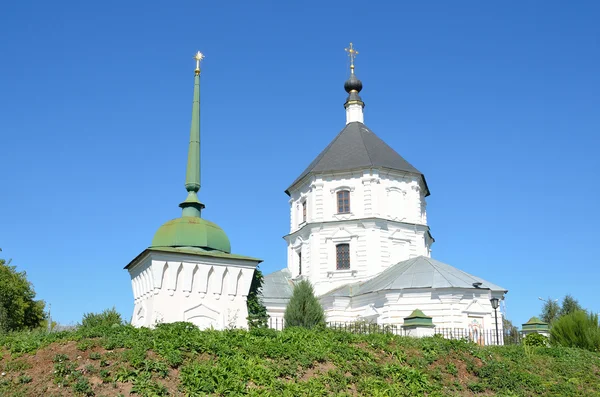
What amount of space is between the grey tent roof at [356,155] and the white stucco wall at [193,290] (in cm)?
1293

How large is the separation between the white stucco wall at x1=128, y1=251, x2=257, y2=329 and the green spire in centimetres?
316

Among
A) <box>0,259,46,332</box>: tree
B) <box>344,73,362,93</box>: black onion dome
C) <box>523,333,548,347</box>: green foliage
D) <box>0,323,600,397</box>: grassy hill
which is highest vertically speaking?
<box>344,73,362,93</box>: black onion dome

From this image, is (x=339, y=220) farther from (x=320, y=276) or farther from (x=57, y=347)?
(x=57, y=347)

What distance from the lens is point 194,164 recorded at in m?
28.2

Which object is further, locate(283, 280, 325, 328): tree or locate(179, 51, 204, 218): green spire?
locate(179, 51, 204, 218): green spire

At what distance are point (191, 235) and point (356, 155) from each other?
14798 millimetres

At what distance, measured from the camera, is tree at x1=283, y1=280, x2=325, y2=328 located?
23.6 m

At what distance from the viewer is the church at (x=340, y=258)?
2395 centimetres

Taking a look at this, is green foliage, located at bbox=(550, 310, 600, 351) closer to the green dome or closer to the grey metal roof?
the green dome

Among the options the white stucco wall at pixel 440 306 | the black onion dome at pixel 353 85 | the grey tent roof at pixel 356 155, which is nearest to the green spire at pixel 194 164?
the grey tent roof at pixel 356 155

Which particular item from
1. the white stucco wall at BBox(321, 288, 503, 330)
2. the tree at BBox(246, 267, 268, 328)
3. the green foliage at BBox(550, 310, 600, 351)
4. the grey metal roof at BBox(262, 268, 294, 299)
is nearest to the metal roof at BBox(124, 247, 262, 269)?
the tree at BBox(246, 267, 268, 328)

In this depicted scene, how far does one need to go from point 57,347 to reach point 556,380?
11992 millimetres

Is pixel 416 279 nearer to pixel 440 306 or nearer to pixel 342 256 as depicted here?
pixel 440 306

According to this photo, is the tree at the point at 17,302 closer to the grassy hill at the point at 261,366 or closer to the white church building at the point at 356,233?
the white church building at the point at 356,233
